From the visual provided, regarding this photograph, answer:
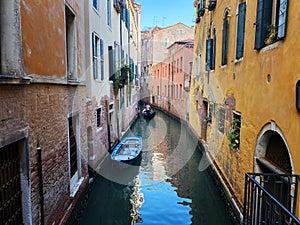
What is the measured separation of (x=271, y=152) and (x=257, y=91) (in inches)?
42.6

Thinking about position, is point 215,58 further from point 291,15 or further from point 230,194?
point 291,15

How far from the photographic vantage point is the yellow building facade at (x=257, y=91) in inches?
130

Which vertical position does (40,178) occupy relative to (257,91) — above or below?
below

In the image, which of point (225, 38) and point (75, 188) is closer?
point (75, 188)

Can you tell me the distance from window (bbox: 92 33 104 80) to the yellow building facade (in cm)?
387

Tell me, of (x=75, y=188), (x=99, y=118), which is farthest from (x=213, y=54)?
(x=75, y=188)

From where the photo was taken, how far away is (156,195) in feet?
23.8

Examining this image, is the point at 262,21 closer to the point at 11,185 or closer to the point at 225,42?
the point at 225,42

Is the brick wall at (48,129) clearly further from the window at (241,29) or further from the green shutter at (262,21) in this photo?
the window at (241,29)

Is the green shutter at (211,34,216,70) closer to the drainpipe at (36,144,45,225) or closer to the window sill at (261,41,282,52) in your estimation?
the window sill at (261,41,282,52)

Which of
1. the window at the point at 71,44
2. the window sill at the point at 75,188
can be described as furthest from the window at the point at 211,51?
the window sill at the point at 75,188

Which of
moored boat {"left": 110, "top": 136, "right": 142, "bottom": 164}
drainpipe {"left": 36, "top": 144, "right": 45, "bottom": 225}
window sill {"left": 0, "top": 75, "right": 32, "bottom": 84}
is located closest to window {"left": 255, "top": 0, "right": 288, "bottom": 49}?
window sill {"left": 0, "top": 75, "right": 32, "bottom": 84}

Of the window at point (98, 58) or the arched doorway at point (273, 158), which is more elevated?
the window at point (98, 58)

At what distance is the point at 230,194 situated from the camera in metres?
5.90
